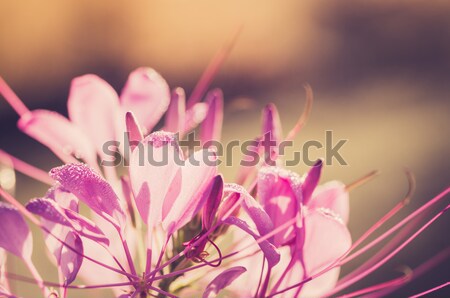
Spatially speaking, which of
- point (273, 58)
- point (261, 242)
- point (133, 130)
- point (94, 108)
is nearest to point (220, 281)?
point (261, 242)

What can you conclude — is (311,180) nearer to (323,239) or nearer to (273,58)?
(323,239)

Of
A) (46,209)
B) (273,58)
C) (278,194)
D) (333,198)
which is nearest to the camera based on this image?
(46,209)

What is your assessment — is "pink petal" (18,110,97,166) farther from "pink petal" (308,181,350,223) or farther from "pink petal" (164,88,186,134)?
"pink petal" (308,181,350,223)

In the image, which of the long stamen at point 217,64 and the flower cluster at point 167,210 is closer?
the flower cluster at point 167,210

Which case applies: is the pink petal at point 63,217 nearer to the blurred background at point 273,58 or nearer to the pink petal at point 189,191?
the pink petal at point 189,191

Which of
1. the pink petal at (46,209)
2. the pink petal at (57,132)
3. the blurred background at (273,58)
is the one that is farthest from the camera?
the blurred background at (273,58)

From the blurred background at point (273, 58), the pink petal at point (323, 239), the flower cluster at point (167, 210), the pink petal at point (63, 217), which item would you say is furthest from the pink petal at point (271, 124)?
the blurred background at point (273, 58)

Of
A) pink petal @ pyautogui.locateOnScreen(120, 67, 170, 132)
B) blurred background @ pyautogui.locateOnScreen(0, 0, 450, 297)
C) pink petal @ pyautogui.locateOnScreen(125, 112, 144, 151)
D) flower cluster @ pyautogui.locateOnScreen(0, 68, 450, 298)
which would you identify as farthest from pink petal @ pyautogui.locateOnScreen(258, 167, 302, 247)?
blurred background @ pyautogui.locateOnScreen(0, 0, 450, 297)
